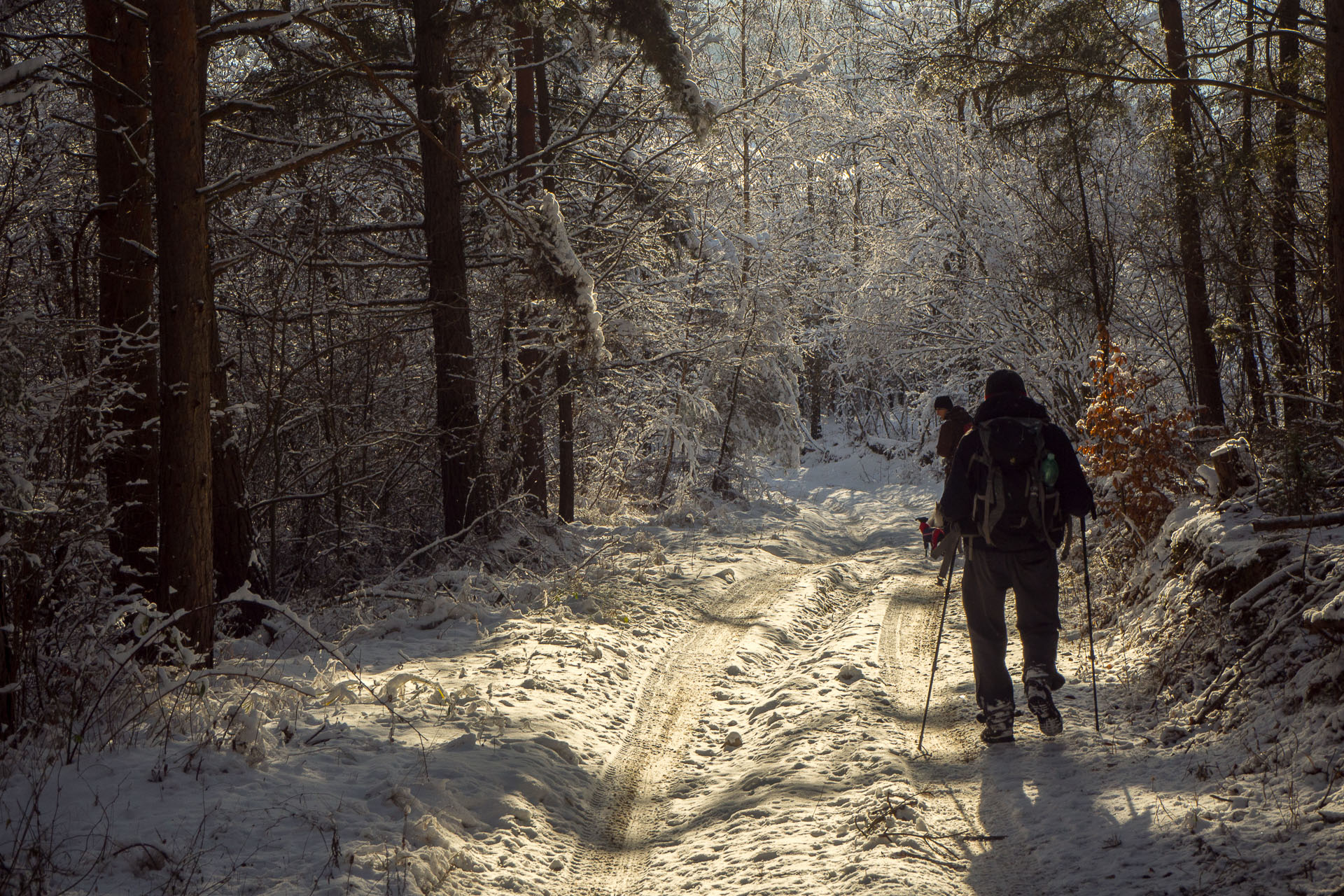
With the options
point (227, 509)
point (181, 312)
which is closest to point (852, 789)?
point (181, 312)

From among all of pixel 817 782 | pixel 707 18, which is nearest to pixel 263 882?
pixel 817 782

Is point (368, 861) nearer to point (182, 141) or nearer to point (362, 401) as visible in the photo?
point (182, 141)

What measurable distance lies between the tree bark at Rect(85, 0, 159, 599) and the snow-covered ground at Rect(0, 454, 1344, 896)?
1464 millimetres

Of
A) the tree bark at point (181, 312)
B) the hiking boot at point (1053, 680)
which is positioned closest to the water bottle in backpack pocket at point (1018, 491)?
the hiking boot at point (1053, 680)

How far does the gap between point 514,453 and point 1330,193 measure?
361 inches

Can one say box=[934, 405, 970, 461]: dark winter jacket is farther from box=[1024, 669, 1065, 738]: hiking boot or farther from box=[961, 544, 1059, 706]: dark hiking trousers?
box=[1024, 669, 1065, 738]: hiking boot

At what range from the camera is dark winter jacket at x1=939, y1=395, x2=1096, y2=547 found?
19.2 feet

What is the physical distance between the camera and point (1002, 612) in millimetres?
5812

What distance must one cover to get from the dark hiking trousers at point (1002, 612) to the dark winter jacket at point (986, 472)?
0.74 ft

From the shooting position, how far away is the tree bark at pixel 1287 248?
329 inches

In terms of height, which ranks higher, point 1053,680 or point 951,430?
point 951,430

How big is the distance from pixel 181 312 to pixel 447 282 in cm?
505

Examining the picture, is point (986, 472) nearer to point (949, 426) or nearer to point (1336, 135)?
point (1336, 135)

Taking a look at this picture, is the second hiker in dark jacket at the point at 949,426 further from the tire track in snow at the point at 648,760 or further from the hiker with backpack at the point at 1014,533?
the hiker with backpack at the point at 1014,533
